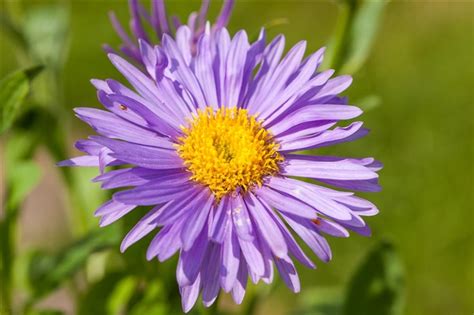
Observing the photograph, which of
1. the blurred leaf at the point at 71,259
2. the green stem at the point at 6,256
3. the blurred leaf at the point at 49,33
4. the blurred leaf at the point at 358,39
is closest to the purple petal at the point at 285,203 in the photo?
the blurred leaf at the point at 71,259

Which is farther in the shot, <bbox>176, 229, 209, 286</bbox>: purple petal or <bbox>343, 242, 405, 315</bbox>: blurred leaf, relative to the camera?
<bbox>343, 242, 405, 315</bbox>: blurred leaf

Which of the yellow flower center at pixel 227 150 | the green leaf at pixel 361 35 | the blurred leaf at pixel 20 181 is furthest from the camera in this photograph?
the green leaf at pixel 361 35

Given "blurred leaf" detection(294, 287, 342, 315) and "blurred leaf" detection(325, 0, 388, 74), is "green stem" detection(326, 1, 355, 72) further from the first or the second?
"blurred leaf" detection(294, 287, 342, 315)

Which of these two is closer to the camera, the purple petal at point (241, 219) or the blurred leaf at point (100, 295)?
the purple petal at point (241, 219)

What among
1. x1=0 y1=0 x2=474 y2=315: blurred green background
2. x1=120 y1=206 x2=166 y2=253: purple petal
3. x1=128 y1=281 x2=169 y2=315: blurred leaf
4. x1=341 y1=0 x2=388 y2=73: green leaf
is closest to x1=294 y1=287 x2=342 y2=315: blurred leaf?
x1=0 y1=0 x2=474 y2=315: blurred green background

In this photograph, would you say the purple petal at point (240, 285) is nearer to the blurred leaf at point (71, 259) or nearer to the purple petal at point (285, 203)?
the purple petal at point (285, 203)

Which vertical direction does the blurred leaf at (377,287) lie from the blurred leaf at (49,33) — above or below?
below
